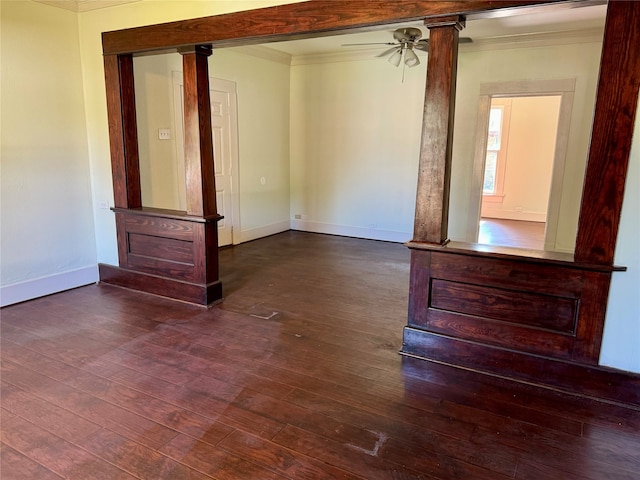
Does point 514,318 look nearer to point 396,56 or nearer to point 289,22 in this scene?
point 289,22

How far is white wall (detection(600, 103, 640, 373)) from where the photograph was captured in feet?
7.30

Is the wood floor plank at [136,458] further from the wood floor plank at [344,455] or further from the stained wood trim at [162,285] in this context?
the stained wood trim at [162,285]

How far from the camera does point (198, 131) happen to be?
11.4 ft

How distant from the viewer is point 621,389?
7.74 ft

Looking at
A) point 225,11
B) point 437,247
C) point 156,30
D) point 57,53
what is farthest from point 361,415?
point 57,53

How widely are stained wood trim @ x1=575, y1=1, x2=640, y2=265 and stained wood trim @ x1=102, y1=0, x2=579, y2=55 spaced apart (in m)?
0.31

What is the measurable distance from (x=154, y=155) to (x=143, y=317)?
1928mm

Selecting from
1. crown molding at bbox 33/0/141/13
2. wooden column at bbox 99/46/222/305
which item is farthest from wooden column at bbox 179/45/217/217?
crown molding at bbox 33/0/141/13

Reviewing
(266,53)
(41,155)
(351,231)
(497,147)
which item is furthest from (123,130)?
(497,147)

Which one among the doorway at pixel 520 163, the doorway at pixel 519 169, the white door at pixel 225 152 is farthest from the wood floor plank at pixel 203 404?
the doorway at pixel 520 163

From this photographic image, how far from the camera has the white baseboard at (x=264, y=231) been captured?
618 centimetres

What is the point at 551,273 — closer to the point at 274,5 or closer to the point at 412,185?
the point at 274,5

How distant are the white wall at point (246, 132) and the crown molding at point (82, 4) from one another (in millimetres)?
578

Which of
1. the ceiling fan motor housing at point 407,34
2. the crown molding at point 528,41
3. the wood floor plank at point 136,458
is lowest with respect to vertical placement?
the wood floor plank at point 136,458
